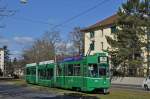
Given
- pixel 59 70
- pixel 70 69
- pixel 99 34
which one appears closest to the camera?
pixel 70 69

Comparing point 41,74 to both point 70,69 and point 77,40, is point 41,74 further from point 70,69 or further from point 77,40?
point 77,40

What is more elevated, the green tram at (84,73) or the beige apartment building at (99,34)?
the beige apartment building at (99,34)

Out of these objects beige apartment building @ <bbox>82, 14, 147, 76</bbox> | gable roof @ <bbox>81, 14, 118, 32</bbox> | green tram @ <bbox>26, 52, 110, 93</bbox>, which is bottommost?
green tram @ <bbox>26, 52, 110, 93</bbox>

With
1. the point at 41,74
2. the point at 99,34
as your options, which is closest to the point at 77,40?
the point at 99,34

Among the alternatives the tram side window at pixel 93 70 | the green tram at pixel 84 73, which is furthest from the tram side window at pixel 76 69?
the tram side window at pixel 93 70

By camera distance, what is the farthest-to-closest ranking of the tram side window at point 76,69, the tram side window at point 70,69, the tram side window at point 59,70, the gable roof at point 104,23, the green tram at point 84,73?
1. the gable roof at point 104,23
2. the tram side window at point 59,70
3. the tram side window at point 70,69
4. the tram side window at point 76,69
5. the green tram at point 84,73

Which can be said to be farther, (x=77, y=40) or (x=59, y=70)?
(x=77, y=40)

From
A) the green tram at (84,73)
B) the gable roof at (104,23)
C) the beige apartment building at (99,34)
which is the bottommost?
the green tram at (84,73)

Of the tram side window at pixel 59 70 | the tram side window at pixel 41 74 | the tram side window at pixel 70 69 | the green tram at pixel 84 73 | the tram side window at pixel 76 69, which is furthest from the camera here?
the tram side window at pixel 41 74

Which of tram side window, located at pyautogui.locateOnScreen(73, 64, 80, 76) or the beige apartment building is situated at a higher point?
the beige apartment building

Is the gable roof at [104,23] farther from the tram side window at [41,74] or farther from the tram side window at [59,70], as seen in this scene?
the tram side window at [59,70]

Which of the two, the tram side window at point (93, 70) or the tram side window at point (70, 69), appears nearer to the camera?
the tram side window at point (93, 70)

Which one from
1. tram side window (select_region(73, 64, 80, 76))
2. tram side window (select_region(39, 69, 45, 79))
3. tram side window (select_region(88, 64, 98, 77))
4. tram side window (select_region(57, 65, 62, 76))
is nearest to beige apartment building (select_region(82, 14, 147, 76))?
tram side window (select_region(39, 69, 45, 79))

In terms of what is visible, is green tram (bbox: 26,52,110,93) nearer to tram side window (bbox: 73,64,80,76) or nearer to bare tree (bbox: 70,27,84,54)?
tram side window (bbox: 73,64,80,76)
